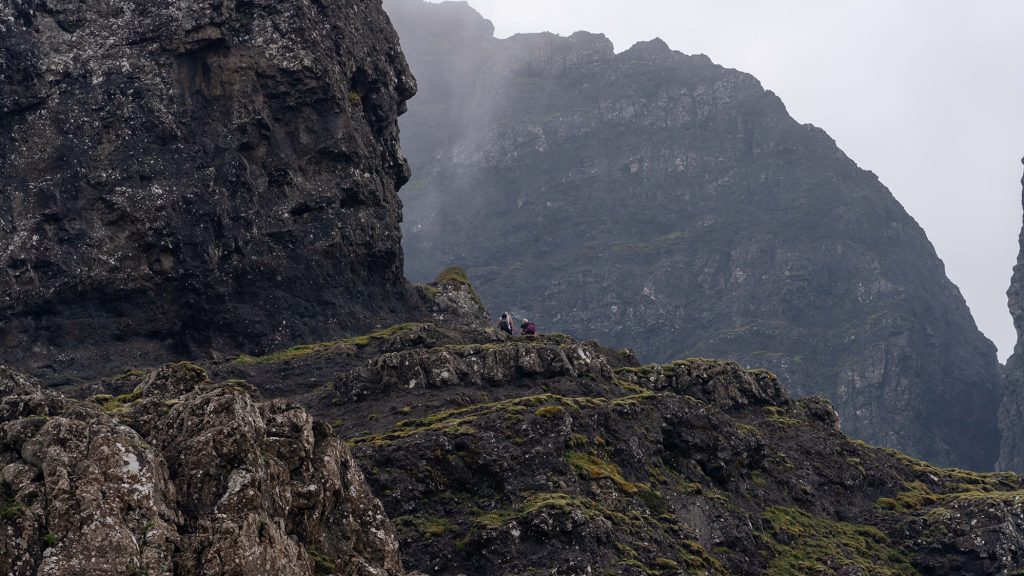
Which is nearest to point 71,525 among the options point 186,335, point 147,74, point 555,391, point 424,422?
point 424,422

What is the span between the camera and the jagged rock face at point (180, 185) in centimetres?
10738

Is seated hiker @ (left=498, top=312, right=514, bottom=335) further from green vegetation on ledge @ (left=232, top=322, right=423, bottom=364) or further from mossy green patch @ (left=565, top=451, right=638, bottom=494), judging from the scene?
mossy green patch @ (left=565, top=451, right=638, bottom=494)

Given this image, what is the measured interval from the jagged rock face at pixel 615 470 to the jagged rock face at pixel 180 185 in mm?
8266

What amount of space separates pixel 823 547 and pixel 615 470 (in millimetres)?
16400

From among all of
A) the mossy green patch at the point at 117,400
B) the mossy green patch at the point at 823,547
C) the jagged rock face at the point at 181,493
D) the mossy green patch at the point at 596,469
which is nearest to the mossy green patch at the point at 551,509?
the mossy green patch at the point at 596,469

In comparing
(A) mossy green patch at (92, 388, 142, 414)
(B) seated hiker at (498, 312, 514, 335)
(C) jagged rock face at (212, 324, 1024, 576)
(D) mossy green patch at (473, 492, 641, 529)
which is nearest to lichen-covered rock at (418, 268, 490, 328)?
(B) seated hiker at (498, 312, 514, 335)

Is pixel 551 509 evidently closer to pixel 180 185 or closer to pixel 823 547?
Result: pixel 823 547

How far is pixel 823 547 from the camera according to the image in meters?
94.0

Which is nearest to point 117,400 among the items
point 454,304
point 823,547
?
point 823,547

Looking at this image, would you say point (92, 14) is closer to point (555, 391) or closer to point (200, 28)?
point (200, 28)

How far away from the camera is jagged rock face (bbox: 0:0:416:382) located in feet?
352

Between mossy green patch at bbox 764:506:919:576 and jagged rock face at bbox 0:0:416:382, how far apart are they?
40657 mm

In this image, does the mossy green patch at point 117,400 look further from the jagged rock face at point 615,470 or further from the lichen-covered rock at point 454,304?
the lichen-covered rock at point 454,304

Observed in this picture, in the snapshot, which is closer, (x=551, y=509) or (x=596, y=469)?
(x=551, y=509)
